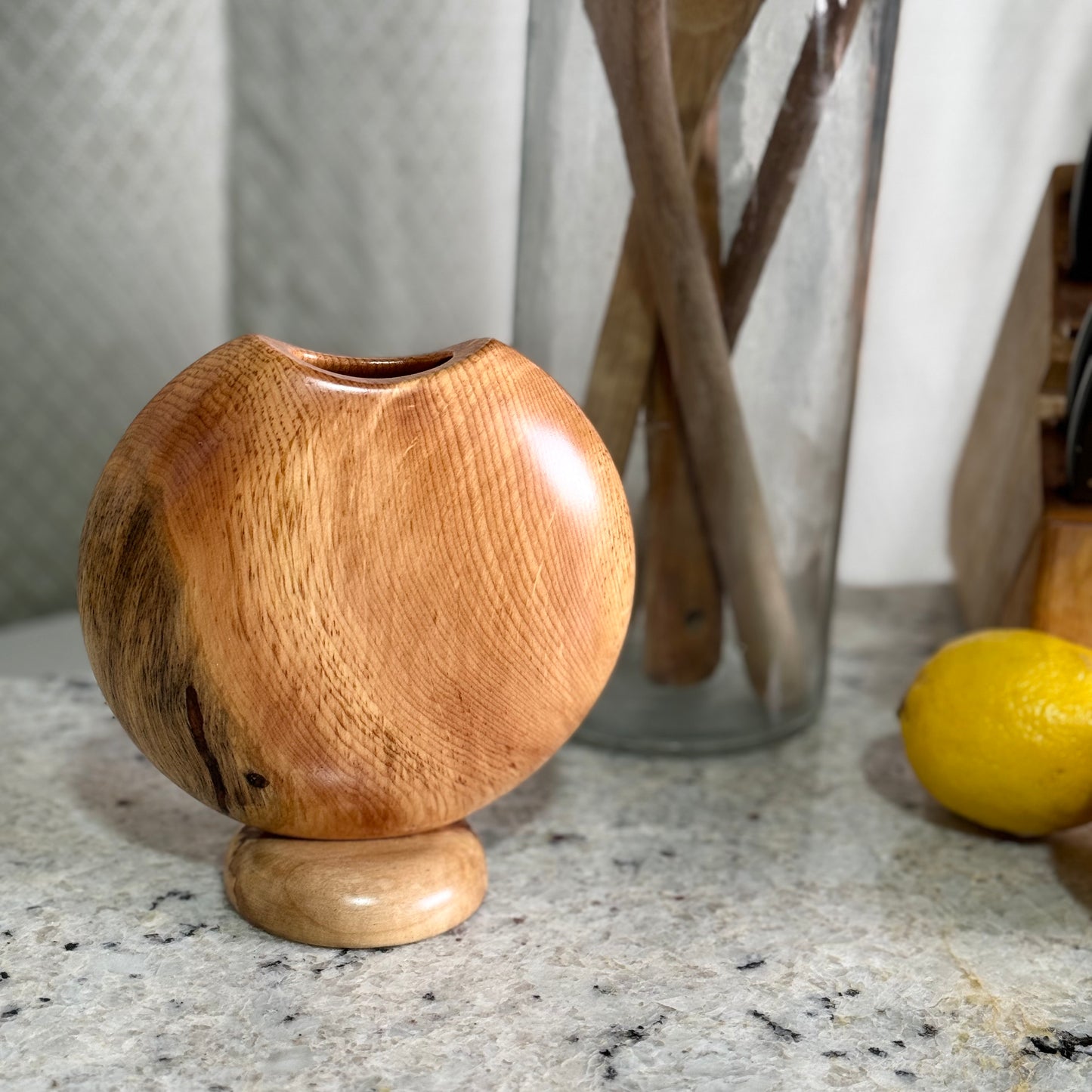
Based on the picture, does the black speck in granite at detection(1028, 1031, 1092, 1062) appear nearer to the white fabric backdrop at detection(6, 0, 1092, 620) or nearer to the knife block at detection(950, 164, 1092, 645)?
the knife block at detection(950, 164, 1092, 645)

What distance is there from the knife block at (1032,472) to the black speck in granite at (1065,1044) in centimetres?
23

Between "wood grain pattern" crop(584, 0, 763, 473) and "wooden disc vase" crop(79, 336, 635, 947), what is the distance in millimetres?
152

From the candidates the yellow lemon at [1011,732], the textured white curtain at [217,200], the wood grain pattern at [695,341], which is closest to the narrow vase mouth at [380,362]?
the wood grain pattern at [695,341]

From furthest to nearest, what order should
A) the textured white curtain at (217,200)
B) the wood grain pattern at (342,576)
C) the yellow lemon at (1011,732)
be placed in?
the textured white curtain at (217,200) → the yellow lemon at (1011,732) → the wood grain pattern at (342,576)

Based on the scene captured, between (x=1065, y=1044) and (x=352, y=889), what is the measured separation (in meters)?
0.24

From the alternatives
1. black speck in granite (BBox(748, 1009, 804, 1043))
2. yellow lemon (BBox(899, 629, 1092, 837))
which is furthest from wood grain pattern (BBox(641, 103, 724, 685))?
black speck in granite (BBox(748, 1009, 804, 1043))

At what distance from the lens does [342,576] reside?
1.26 ft

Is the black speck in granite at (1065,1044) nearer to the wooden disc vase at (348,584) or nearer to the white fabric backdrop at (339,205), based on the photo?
the wooden disc vase at (348,584)

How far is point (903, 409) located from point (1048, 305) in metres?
0.21

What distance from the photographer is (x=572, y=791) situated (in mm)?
583

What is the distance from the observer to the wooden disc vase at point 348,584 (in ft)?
1.26

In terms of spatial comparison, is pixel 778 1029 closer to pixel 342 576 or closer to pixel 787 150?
pixel 342 576

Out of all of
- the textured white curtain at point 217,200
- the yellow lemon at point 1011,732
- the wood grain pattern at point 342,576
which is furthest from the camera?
the textured white curtain at point 217,200

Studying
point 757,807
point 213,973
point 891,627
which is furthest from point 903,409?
point 213,973
